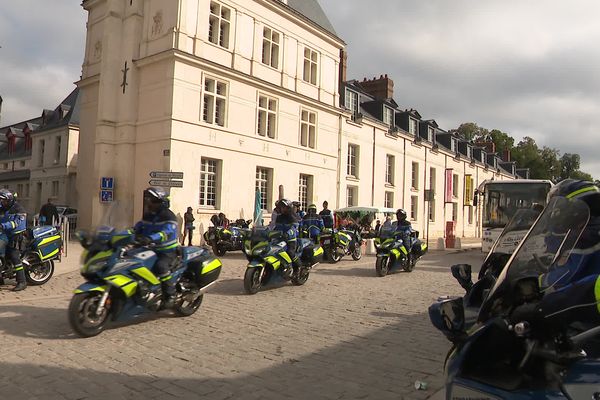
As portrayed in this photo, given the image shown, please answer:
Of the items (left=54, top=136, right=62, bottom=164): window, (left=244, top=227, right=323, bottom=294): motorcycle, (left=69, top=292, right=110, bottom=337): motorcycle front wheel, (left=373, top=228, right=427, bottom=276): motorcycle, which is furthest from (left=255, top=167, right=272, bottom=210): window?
(left=54, top=136, right=62, bottom=164): window

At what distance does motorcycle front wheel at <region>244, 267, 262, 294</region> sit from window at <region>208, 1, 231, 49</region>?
52.7 ft

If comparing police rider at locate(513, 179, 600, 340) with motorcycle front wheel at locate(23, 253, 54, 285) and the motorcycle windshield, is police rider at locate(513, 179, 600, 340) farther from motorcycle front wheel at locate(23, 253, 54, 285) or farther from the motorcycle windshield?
motorcycle front wheel at locate(23, 253, 54, 285)

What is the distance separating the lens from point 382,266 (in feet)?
40.1

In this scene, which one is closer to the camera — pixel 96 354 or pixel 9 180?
pixel 96 354

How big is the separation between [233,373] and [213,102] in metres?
18.6

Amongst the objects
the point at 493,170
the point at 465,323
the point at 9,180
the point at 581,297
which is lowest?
the point at 465,323

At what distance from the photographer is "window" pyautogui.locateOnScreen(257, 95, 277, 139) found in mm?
24328

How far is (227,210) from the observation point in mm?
22328

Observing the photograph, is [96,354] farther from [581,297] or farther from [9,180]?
[9,180]

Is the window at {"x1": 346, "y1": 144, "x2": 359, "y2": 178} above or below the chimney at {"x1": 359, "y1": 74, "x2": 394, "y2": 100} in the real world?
below

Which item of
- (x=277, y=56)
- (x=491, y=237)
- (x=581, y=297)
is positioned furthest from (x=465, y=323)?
(x=277, y=56)

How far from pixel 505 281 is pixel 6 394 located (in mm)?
3860

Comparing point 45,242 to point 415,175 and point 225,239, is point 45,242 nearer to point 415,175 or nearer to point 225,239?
point 225,239

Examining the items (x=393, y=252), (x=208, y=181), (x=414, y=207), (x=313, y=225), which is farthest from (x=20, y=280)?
(x=414, y=207)
